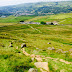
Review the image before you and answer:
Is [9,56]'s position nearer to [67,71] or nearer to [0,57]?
[0,57]

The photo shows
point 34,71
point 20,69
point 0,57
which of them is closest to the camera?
point 34,71

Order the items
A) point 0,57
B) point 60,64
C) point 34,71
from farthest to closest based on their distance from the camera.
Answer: point 0,57
point 60,64
point 34,71

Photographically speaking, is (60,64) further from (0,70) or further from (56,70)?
(0,70)

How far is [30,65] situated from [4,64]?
6.10 metres

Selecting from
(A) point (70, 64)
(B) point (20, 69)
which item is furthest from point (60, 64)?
(B) point (20, 69)

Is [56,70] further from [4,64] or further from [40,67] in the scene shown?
[4,64]

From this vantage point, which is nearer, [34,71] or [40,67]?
[34,71]

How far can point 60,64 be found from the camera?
21.9 m

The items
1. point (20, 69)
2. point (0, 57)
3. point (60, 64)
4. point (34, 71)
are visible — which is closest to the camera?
point (34, 71)

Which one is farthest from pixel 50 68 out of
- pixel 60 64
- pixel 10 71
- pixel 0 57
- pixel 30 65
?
pixel 0 57

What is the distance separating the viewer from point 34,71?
18.9 meters

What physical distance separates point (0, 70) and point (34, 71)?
726 centimetres

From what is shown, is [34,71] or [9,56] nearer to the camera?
[34,71]

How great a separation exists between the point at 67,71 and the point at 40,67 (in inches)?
224
